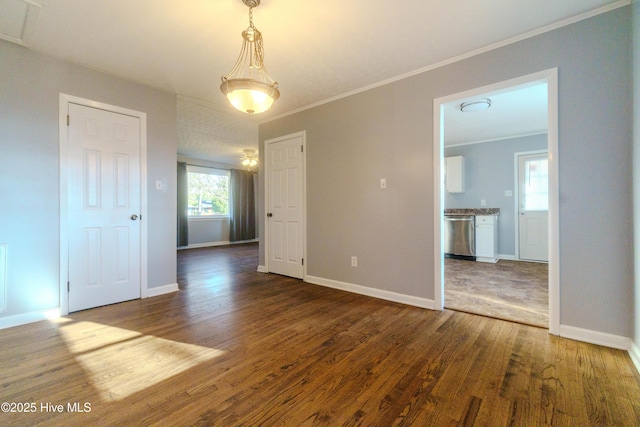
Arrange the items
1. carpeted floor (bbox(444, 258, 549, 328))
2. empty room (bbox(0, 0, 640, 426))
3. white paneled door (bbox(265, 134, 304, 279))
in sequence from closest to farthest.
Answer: empty room (bbox(0, 0, 640, 426)), carpeted floor (bbox(444, 258, 549, 328)), white paneled door (bbox(265, 134, 304, 279))

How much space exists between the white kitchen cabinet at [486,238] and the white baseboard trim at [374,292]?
3214 millimetres

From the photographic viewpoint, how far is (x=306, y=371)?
1.72 meters

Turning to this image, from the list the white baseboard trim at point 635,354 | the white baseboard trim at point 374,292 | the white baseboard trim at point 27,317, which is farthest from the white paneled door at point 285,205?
the white baseboard trim at point 635,354

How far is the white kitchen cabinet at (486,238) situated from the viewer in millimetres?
5238

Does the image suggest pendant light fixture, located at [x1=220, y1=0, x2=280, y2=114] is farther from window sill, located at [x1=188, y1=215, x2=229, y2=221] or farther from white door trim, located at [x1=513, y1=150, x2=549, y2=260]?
window sill, located at [x1=188, y1=215, x2=229, y2=221]

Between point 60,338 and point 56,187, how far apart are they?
4.69 feet

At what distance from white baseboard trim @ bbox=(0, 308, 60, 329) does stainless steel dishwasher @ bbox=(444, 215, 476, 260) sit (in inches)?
240

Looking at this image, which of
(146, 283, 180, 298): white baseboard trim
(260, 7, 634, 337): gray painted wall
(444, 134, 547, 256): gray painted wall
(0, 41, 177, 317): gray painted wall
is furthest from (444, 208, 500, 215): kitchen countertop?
(0, 41, 177, 317): gray painted wall

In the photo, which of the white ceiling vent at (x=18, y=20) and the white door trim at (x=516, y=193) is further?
the white door trim at (x=516, y=193)

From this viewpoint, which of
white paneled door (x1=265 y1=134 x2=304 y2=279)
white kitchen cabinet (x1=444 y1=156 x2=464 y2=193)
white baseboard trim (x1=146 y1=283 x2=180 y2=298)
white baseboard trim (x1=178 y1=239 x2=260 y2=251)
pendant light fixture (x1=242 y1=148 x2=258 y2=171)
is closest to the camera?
white baseboard trim (x1=146 y1=283 x2=180 y2=298)

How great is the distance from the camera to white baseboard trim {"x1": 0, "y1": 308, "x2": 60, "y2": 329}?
238 centimetres

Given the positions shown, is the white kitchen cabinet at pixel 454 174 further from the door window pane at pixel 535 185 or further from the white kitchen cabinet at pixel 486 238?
the door window pane at pixel 535 185

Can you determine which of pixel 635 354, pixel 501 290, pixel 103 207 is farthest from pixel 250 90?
pixel 501 290

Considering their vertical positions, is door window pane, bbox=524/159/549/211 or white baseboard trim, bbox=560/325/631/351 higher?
door window pane, bbox=524/159/549/211
